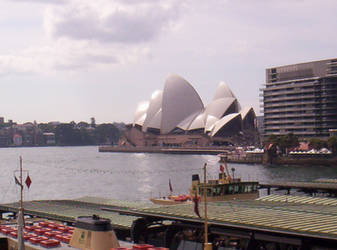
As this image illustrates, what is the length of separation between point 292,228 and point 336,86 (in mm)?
105658

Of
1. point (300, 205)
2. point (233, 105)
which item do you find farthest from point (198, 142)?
point (300, 205)

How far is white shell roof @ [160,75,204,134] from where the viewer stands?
131375 millimetres

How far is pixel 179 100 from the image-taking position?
5202 inches

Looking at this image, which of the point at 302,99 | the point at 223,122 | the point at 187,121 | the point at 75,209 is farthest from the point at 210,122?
the point at 75,209

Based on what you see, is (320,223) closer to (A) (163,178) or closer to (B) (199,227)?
(B) (199,227)

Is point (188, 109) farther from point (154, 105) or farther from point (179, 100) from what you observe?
point (154, 105)

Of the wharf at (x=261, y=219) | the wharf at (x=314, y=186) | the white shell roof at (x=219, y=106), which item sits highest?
the white shell roof at (x=219, y=106)

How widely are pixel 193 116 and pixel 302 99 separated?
27.5 metres

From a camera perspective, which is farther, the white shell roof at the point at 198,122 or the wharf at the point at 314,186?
the white shell roof at the point at 198,122

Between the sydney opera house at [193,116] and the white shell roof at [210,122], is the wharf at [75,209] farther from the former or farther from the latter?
the white shell roof at [210,122]

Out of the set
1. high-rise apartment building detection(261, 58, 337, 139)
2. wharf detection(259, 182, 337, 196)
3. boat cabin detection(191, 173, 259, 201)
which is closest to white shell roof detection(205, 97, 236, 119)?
high-rise apartment building detection(261, 58, 337, 139)

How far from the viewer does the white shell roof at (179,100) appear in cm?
13138

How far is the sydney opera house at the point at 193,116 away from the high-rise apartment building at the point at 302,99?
6.87m

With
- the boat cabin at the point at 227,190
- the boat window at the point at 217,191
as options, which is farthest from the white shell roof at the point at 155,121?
the boat window at the point at 217,191
